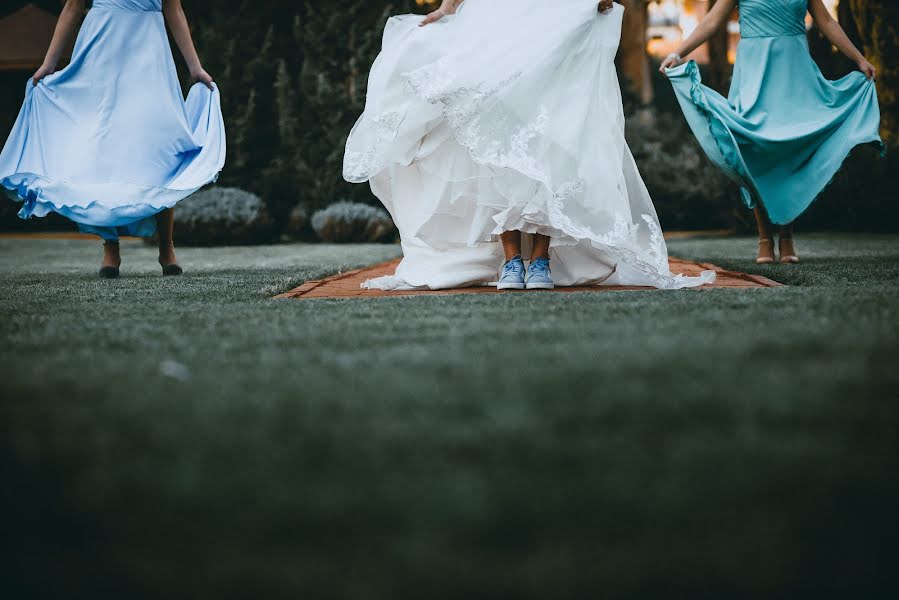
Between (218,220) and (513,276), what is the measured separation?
5.51 m

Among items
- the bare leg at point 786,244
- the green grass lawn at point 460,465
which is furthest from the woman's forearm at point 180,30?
the bare leg at point 786,244

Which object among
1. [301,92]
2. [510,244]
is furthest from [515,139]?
[301,92]

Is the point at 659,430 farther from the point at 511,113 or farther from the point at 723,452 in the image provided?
the point at 511,113

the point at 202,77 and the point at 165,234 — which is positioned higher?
the point at 202,77

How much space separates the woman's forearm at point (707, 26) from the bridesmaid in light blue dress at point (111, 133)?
7.92 ft

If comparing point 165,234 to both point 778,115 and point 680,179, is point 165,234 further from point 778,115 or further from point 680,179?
point 680,179

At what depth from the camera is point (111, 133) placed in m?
4.45

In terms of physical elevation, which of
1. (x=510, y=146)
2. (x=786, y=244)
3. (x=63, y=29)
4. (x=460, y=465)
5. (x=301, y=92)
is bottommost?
(x=460, y=465)

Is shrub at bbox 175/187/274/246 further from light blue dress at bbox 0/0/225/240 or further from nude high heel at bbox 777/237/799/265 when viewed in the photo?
nude high heel at bbox 777/237/799/265

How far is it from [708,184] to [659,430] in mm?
8572

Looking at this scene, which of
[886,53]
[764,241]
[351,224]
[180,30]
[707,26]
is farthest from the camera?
[886,53]

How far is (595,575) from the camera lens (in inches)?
31.9

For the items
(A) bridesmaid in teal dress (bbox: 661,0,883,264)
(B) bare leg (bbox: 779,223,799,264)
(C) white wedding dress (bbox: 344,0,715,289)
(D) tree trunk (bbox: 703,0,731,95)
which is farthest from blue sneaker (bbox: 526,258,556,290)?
(D) tree trunk (bbox: 703,0,731,95)

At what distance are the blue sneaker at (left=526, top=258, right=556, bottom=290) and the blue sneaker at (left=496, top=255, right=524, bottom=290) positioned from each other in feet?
0.10
